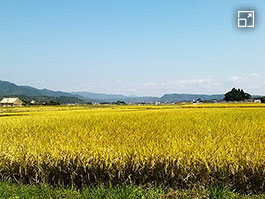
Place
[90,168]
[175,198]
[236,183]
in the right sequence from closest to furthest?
[175,198], [236,183], [90,168]

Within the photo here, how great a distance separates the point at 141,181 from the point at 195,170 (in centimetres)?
97

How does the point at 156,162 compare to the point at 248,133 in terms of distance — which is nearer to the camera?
the point at 156,162

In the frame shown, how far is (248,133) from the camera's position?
6.57 metres

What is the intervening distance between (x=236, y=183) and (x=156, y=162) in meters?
1.39

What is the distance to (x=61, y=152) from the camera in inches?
195

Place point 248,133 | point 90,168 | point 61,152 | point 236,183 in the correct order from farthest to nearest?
point 248,133 < point 61,152 < point 90,168 < point 236,183

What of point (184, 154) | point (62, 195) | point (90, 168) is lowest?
point (62, 195)

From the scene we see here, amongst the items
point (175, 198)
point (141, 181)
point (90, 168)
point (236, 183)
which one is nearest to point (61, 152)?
point (90, 168)

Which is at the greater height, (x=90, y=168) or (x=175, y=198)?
(x=90, y=168)

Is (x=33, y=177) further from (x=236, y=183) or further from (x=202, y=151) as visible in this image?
(x=236, y=183)

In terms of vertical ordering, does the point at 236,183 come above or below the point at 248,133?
below

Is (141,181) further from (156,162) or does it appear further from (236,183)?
(236,183)

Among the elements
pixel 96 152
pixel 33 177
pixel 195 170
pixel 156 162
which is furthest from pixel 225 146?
pixel 33 177

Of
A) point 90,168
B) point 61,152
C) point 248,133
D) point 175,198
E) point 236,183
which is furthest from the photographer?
point 248,133
